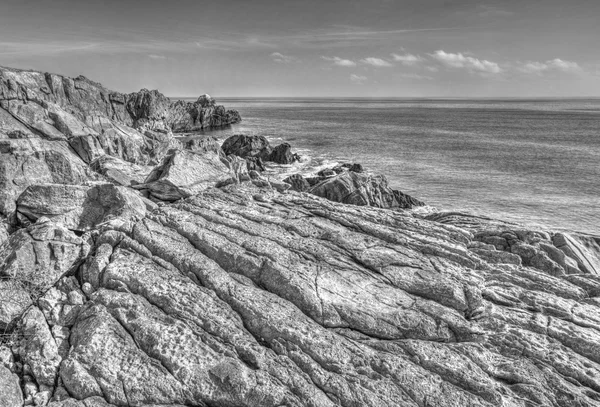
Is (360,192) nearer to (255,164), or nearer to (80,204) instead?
(80,204)

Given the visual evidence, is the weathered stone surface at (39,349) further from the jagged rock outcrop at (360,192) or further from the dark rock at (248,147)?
the dark rock at (248,147)

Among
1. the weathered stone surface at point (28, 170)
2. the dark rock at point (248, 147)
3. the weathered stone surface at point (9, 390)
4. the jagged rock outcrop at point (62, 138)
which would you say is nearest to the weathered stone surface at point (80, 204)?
the jagged rock outcrop at point (62, 138)

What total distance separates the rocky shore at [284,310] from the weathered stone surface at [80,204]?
0.15 m

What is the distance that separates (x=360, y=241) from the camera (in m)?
17.4

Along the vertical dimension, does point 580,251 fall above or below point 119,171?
below

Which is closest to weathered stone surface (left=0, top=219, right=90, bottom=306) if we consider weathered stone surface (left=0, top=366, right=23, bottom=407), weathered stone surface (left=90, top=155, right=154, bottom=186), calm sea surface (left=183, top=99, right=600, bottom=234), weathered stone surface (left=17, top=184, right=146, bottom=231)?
weathered stone surface (left=17, top=184, right=146, bottom=231)

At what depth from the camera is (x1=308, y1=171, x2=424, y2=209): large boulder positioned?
41.2 meters

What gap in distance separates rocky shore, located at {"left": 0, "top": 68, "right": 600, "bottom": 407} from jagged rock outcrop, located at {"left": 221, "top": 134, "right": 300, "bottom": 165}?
56.4 m

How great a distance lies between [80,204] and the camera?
23.0 meters

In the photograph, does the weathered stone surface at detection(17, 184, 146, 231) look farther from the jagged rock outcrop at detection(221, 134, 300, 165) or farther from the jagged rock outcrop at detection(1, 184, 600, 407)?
the jagged rock outcrop at detection(221, 134, 300, 165)

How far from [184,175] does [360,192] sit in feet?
72.9

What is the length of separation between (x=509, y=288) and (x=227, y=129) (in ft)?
483

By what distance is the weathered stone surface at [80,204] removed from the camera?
21156 millimetres

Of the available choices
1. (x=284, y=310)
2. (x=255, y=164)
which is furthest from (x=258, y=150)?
(x=284, y=310)
